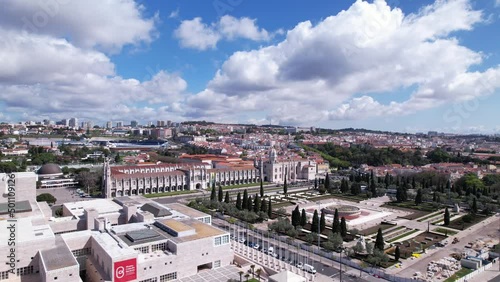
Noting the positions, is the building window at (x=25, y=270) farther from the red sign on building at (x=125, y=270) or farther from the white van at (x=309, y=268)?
the white van at (x=309, y=268)

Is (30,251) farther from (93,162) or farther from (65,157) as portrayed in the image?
(65,157)

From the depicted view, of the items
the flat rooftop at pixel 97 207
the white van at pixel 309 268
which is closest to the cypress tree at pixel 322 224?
the white van at pixel 309 268

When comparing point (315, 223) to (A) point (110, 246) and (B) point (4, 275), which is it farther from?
(B) point (4, 275)

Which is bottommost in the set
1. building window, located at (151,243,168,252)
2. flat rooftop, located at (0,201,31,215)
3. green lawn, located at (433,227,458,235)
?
green lawn, located at (433,227,458,235)

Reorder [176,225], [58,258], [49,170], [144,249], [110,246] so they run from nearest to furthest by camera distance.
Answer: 1. [58,258]
2. [110,246]
3. [144,249]
4. [176,225]
5. [49,170]

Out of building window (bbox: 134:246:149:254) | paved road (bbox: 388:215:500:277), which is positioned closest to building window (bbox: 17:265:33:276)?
building window (bbox: 134:246:149:254)

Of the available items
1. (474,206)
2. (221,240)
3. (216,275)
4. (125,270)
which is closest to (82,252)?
(125,270)

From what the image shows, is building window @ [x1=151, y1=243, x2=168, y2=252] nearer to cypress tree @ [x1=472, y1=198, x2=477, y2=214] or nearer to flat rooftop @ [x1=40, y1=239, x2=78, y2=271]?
flat rooftop @ [x1=40, y1=239, x2=78, y2=271]
